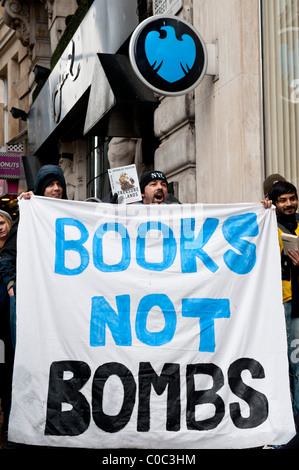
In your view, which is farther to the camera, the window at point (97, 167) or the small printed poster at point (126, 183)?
the window at point (97, 167)

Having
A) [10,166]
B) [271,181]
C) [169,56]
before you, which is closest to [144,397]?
[271,181]

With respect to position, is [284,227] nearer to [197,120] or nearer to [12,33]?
[197,120]

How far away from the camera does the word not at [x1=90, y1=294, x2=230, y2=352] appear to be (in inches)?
203

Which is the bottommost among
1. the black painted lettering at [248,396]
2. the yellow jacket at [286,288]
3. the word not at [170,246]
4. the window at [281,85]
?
the black painted lettering at [248,396]

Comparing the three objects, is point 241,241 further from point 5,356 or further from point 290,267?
point 5,356

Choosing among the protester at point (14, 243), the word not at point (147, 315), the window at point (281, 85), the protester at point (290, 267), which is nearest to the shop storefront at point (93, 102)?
the window at point (281, 85)

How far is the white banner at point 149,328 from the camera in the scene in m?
4.96

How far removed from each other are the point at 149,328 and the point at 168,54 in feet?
13.4

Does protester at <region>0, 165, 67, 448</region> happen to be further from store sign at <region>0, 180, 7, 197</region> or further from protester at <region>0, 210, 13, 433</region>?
store sign at <region>0, 180, 7, 197</region>

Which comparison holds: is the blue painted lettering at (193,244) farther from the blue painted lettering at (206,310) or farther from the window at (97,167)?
the window at (97,167)

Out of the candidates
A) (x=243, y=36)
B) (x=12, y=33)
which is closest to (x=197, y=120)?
(x=243, y=36)

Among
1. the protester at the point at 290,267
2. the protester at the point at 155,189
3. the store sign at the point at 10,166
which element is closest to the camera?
the protester at the point at 290,267

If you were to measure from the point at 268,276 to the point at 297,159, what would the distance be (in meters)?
2.88

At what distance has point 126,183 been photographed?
895cm
